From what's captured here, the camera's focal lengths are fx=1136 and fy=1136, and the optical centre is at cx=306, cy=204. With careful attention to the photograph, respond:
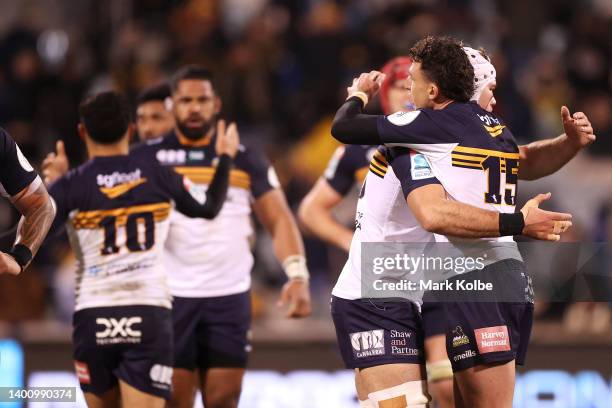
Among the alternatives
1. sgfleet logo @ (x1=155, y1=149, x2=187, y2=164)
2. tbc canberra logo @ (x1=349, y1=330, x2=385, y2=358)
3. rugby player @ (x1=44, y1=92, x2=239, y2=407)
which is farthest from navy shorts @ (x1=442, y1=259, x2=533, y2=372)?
sgfleet logo @ (x1=155, y1=149, x2=187, y2=164)

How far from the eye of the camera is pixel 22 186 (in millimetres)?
5902

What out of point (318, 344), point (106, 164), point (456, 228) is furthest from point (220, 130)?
point (318, 344)

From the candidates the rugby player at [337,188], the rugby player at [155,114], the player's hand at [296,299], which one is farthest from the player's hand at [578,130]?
the rugby player at [155,114]

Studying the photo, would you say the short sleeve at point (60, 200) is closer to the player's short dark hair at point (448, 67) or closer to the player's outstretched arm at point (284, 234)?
the player's outstretched arm at point (284, 234)

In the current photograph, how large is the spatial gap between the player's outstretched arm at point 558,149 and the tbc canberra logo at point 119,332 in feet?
8.13

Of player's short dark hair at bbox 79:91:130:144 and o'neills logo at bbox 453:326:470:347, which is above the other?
player's short dark hair at bbox 79:91:130:144

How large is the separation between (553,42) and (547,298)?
30.2ft

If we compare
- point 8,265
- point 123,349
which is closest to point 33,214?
point 8,265

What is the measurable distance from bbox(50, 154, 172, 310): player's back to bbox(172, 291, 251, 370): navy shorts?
40.1 inches

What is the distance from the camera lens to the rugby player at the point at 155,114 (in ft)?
28.9

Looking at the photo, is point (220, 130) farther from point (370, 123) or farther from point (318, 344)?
point (318, 344)

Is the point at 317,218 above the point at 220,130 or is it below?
below

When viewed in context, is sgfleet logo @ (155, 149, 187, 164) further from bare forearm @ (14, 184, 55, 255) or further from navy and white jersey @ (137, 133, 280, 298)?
bare forearm @ (14, 184, 55, 255)

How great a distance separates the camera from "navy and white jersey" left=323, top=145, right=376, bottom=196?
8.15 metres
